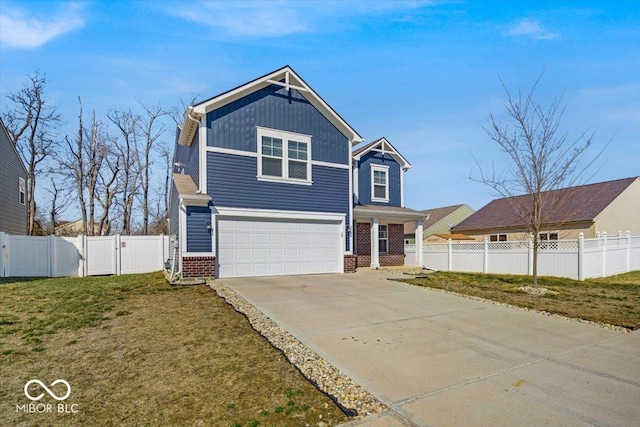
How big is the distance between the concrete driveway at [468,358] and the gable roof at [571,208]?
1427 centimetres

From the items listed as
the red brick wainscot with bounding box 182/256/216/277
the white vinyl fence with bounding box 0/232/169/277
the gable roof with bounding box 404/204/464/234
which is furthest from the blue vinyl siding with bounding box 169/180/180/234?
the gable roof with bounding box 404/204/464/234

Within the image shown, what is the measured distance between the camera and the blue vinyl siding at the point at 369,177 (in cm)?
1822

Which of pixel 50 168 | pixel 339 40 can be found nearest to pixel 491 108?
pixel 339 40

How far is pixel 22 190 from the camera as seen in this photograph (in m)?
21.9

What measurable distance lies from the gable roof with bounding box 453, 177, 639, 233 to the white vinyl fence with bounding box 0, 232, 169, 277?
1878 centimetres

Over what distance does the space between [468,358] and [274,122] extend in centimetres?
1084

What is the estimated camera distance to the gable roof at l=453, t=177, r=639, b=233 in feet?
73.7

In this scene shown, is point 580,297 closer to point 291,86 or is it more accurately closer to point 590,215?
point 291,86

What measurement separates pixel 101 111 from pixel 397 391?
31.2 metres

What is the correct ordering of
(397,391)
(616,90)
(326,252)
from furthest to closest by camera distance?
(326,252)
(616,90)
(397,391)

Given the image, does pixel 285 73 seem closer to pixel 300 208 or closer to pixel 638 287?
pixel 300 208

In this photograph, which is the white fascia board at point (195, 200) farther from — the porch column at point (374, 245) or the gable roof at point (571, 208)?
the gable roof at point (571, 208)

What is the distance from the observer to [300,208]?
13.8m

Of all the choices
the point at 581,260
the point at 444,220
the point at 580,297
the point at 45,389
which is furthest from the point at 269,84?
the point at 444,220
